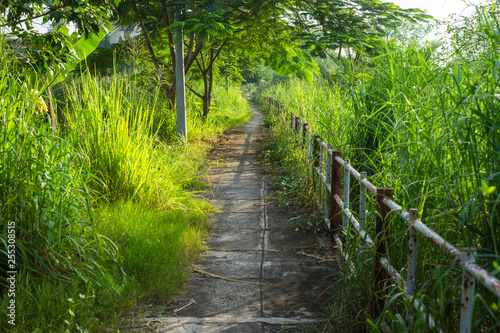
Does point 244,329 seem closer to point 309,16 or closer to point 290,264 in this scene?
point 290,264

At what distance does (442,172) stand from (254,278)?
7.36 feet

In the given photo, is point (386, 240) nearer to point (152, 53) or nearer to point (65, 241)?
point (65, 241)

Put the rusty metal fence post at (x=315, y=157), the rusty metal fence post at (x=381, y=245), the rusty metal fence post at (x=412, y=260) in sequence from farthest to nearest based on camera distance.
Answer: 1. the rusty metal fence post at (x=315, y=157)
2. the rusty metal fence post at (x=381, y=245)
3. the rusty metal fence post at (x=412, y=260)

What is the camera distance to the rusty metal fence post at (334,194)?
4617 mm

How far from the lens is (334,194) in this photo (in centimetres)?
469

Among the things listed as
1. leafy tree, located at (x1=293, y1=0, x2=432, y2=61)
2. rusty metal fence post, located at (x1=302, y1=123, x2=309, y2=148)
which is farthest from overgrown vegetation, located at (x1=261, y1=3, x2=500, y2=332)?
leafy tree, located at (x1=293, y1=0, x2=432, y2=61)

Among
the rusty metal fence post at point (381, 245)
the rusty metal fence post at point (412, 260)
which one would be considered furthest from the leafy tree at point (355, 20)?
the rusty metal fence post at point (412, 260)

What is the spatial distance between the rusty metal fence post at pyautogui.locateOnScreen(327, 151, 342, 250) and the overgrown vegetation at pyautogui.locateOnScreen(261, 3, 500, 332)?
1.17ft

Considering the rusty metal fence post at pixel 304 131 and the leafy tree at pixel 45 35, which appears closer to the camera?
the leafy tree at pixel 45 35

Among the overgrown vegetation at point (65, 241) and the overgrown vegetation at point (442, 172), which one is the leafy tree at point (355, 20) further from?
the overgrown vegetation at point (65, 241)

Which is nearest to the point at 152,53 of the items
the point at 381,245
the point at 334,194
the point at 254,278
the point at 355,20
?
the point at 355,20

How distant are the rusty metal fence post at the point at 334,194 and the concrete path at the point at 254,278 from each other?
10.6 inches

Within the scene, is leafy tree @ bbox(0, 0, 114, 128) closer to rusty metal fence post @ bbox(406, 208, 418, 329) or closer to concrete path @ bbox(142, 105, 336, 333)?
concrete path @ bbox(142, 105, 336, 333)

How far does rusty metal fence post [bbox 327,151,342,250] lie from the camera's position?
15.1ft
